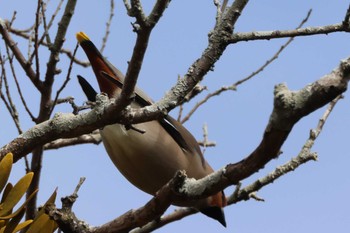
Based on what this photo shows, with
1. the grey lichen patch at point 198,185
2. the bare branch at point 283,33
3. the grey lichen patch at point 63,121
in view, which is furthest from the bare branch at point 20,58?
the grey lichen patch at point 198,185

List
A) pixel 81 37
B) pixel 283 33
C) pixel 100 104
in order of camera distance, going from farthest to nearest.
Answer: pixel 81 37 → pixel 283 33 → pixel 100 104

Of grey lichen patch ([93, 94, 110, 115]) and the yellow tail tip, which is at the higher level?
the yellow tail tip

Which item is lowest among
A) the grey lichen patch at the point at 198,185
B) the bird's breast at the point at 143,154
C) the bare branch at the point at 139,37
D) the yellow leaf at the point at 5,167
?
the grey lichen patch at the point at 198,185

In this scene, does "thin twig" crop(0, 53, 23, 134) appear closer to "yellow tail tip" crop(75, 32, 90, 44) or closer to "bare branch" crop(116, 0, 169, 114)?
"yellow tail tip" crop(75, 32, 90, 44)

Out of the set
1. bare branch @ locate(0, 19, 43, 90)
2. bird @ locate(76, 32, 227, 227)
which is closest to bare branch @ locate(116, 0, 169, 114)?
bird @ locate(76, 32, 227, 227)

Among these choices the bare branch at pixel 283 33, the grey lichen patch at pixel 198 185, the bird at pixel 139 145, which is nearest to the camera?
the grey lichen patch at pixel 198 185

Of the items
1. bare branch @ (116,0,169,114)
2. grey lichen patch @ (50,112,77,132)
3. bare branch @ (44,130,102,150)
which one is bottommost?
grey lichen patch @ (50,112,77,132)

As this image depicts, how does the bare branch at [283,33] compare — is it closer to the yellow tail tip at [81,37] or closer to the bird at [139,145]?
the bird at [139,145]

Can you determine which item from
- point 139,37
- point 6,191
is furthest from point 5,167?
point 139,37

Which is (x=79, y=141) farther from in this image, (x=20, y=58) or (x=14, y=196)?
(x=14, y=196)

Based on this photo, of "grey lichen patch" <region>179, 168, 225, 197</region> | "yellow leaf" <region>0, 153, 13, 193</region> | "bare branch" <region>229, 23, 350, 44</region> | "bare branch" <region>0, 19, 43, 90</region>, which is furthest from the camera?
"bare branch" <region>0, 19, 43, 90</region>

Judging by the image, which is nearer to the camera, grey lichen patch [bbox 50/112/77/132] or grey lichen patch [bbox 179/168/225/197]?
grey lichen patch [bbox 179/168/225/197]

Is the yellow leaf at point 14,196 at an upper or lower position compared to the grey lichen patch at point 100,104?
lower

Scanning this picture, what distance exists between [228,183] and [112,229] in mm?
596
